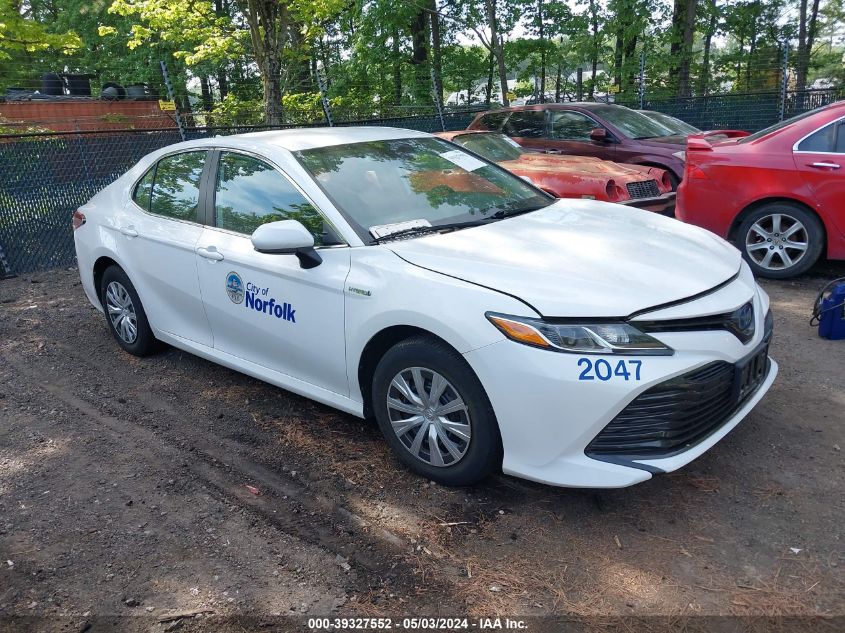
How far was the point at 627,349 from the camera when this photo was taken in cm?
286

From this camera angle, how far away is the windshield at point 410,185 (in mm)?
3775

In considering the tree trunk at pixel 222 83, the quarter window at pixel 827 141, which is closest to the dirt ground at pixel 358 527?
the quarter window at pixel 827 141

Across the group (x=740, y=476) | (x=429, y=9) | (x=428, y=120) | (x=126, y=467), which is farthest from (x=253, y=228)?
(x=429, y=9)

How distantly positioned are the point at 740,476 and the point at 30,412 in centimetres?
423

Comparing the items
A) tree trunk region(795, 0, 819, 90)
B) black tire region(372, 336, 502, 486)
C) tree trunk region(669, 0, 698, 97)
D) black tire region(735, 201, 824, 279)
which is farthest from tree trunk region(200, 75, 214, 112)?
black tire region(372, 336, 502, 486)

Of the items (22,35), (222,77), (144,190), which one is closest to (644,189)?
(144,190)

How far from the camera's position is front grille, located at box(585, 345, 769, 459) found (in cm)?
287

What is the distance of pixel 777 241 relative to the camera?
21.4 feet

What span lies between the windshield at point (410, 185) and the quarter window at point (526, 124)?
6470mm

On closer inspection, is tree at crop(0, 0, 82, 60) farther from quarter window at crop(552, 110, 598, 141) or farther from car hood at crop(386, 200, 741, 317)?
car hood at crop(386, 200, 741, 317)

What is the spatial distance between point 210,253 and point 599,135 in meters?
7.07

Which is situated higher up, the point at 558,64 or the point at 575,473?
the point at 558,64

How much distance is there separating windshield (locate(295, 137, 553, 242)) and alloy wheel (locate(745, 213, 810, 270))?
3062 millimetres

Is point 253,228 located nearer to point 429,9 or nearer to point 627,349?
point 627,349
